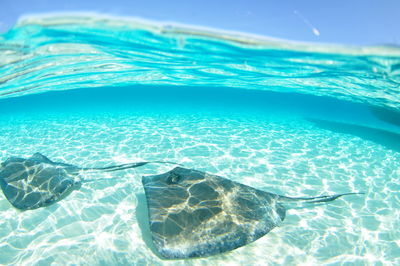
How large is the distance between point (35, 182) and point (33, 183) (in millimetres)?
54

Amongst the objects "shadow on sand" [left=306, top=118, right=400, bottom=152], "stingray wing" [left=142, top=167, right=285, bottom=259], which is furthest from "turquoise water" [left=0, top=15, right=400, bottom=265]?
"stingray wing" [left=142, top=167, right=285, bottom=259]

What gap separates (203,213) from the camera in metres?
4.83

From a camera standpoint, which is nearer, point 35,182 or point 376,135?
point 35,182

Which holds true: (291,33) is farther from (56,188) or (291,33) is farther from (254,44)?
(56,188)

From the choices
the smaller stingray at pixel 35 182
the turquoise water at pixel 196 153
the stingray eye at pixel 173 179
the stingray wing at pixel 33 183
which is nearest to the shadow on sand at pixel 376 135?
the turquoise water at pixel 196 153

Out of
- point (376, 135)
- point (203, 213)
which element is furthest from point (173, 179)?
point (376, 135)

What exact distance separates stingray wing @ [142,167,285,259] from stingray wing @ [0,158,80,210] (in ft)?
9.22

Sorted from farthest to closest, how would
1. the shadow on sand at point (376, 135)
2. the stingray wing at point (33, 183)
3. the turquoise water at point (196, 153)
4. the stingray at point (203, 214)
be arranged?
1. the shadow on sand at point (376, 135)
2. the stingray wing at point (33, 183)
3. the turquoise water at point (196, 153)
4. the stingray at point (203, 214)

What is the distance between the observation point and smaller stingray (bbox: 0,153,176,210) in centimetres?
609

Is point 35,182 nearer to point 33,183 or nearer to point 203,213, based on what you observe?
point 33,183

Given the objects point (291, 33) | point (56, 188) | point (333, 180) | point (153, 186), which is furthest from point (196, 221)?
point (291, 33)

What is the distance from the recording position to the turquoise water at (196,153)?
546 centimetres

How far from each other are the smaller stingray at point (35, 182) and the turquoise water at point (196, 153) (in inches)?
19.5

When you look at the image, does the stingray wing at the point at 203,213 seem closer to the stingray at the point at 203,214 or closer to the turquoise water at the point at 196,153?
the stingray at the point at 203,214
